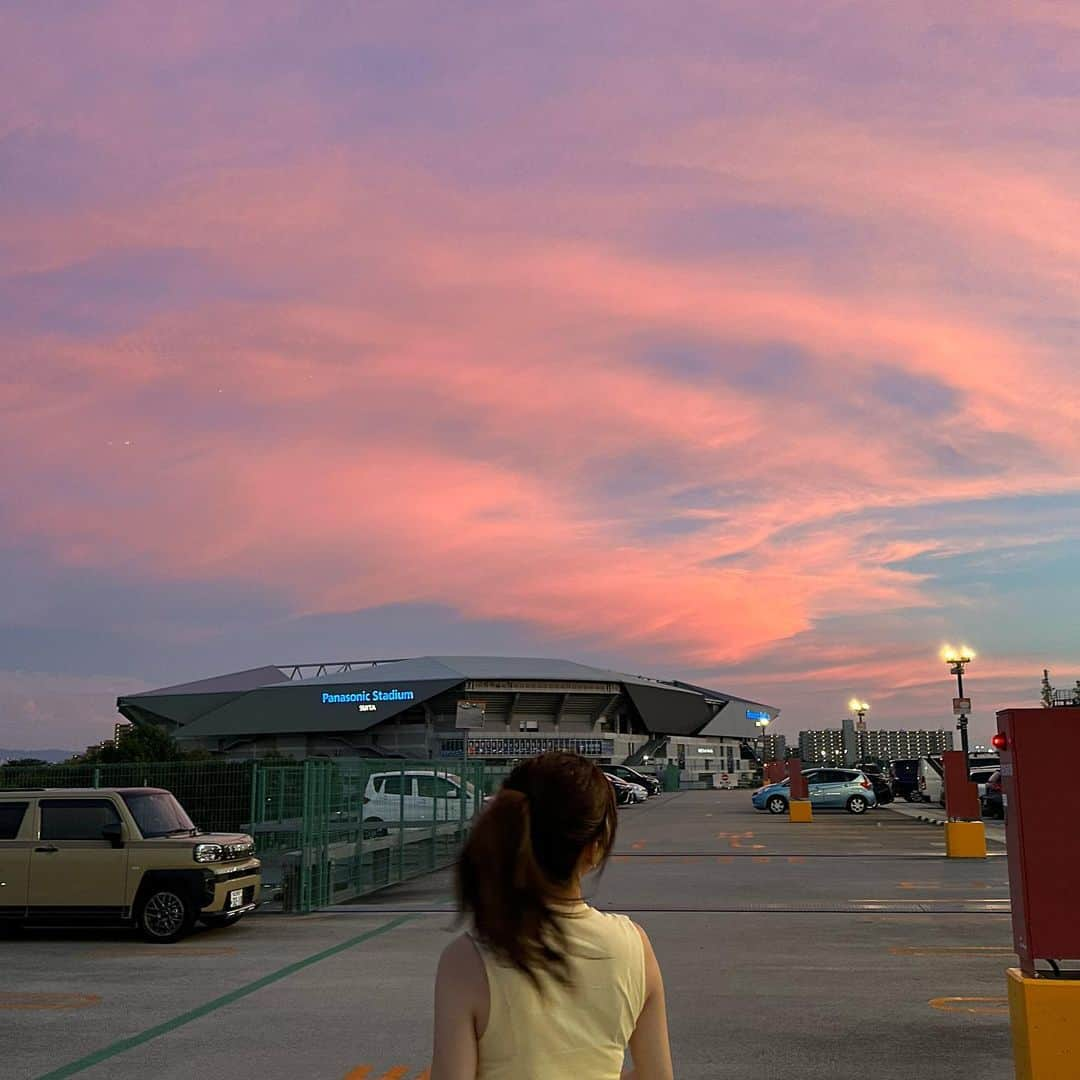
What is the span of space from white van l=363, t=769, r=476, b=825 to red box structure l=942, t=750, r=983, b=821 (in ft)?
31.4

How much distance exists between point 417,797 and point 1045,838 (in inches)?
715

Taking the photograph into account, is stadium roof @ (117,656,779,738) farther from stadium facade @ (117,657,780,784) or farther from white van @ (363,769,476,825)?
white van @ (363,769,476,825)

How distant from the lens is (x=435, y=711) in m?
134

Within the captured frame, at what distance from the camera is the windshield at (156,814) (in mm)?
15000

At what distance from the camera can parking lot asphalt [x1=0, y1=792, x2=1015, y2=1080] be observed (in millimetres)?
8719

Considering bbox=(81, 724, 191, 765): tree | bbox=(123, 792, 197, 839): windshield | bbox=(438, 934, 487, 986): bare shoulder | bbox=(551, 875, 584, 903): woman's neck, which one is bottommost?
bbox=(123, 792, 197, 839): windshield

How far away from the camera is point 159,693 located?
155 metres

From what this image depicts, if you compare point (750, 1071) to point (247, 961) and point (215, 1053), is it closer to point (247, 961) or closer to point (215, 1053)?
point (215, 1053)

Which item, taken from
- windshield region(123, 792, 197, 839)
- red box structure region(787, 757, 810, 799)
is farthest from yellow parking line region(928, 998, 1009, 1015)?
red box structure region(787, 757, 810, 799)

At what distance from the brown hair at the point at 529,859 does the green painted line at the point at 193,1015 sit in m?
6.71

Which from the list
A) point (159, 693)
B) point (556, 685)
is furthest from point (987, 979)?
point (159, 693)

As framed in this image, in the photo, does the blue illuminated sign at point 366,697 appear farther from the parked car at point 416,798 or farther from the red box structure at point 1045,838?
the red box structure at point 1045,838

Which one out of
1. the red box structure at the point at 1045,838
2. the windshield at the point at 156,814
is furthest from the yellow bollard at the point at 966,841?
the red box structure at the point at 1045,838

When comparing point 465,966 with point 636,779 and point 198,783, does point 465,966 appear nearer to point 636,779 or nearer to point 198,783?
point 198,783
